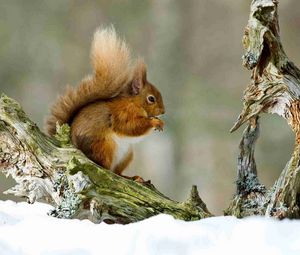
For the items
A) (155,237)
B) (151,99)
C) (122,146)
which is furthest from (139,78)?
(155,237)

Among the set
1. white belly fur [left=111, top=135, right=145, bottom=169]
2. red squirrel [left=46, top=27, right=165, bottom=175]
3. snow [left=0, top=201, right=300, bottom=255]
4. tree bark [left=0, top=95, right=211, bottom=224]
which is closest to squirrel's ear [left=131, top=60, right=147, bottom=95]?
red squirrel [left=46, top=27, right=165, bottom=175]

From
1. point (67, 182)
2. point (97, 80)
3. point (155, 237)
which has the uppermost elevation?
point (97, 80)

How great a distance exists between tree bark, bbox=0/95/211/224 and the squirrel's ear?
312 mm

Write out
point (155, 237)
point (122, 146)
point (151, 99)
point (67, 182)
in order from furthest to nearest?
point (151, 99) < point (122, 146) < point (67, 182) < point (155, 237)

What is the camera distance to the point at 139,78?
83.2 inches

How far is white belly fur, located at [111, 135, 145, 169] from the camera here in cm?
199

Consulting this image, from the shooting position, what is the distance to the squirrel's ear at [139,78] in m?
2.09

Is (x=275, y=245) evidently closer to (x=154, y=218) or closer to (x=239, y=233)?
(x=239, y=233)

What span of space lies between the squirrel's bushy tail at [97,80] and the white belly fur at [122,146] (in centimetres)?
13

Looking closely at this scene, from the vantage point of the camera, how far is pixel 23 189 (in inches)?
70.8

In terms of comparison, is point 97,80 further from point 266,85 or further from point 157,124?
point 266,85

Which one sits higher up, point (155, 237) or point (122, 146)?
point (122, 146)

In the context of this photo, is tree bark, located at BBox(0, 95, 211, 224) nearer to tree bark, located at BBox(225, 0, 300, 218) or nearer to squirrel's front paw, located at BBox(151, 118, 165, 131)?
tree bark, located at BBox(225, 0, 300, 218)

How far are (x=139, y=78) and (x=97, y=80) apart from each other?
0.13 meters
